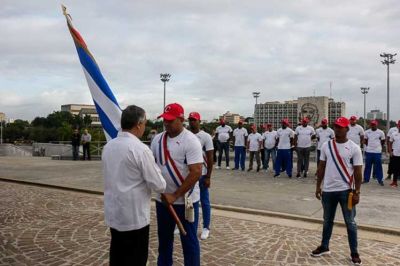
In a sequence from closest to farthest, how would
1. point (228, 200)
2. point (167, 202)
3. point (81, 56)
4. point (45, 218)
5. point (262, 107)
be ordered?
point (167, 202), point (81, 56), point (45, 218), point (228, 200), point (262, 107)

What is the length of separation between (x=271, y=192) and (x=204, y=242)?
480 cm

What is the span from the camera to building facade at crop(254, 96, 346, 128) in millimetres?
25188

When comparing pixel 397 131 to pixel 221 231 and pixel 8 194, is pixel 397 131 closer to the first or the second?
pixel 221 231

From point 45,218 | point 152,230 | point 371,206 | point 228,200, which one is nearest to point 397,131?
point 371,206

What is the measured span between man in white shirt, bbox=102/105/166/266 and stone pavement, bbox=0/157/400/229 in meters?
5.02

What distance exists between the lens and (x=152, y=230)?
22.4 ft

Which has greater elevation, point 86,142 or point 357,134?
point 357,134

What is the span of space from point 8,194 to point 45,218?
3.53m

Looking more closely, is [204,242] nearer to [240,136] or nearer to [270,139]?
[270,139]

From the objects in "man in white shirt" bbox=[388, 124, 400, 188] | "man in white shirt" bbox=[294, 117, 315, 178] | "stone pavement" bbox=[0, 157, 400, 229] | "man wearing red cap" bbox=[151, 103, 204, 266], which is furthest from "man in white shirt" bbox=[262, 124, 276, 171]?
"man wearing red cap" bbox=[151, 103, 204, 266]

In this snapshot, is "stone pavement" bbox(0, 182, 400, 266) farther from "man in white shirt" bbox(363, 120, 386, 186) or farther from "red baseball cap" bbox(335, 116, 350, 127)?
"man in white shirt" bbox(363, 120, 386, 186)

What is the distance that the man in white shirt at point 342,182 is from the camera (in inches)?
213

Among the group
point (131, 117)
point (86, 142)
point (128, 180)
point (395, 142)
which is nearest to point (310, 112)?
point (395, 142)

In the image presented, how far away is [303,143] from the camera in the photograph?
1355 cm
